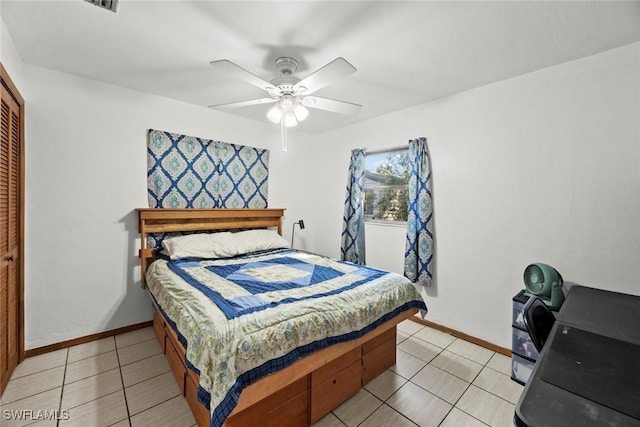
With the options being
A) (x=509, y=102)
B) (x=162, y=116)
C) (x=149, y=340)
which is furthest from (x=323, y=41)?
(x=149, y=340)

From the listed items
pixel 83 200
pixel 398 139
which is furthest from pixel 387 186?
pixel 83 200

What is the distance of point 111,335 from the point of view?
8.65ft

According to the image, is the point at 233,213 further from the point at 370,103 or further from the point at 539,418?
the point at 539,418

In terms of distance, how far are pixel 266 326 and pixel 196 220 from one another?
2.15m

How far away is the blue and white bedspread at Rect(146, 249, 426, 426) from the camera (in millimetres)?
1269

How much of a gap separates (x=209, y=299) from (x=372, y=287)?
1.14 m

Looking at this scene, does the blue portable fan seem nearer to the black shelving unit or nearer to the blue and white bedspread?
the black shelving unit

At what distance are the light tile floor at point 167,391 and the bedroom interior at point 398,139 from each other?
2 cm

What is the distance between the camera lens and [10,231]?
77.7 inches

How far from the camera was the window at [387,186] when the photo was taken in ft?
11.0

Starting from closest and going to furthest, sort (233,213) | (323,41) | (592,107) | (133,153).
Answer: (323,41) → (592,107) → (133,153) → (233,213)

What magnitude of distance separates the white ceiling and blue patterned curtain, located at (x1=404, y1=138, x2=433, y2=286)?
2.43 ft

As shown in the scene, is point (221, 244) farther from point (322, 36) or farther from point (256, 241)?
point (322, 36)

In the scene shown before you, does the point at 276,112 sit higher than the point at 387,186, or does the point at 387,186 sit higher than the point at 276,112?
the point at 276,112
